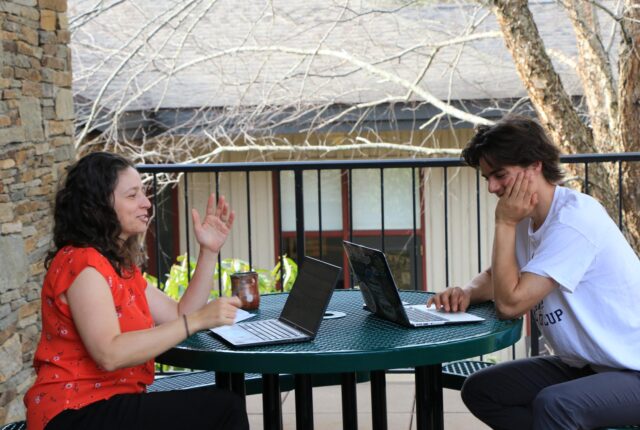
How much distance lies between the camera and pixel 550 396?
8.75ft

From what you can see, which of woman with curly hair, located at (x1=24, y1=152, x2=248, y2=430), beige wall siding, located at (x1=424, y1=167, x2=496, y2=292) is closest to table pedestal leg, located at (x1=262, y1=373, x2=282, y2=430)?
woman with curly hair, located at (x1=24, y1=152, x2=248, y2=430)

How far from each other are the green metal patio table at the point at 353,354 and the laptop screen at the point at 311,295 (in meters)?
0.06

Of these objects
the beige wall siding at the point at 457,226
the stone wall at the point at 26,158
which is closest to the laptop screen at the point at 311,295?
the stone wall at the point at 26,158

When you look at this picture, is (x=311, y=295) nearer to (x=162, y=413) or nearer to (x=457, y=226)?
(x=162, y=413)

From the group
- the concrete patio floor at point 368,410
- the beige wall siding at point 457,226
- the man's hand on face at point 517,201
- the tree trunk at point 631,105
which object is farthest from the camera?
the beige wall siding at point 457,226

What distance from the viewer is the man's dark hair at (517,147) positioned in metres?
2.81

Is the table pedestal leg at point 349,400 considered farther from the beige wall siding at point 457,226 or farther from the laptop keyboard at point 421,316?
the beige wall siding at point 457,226

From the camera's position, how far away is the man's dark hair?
281 centimetres

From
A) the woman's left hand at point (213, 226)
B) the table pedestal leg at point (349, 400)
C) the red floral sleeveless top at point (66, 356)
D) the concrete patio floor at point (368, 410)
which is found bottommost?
the concrete patio floor at point (368, 410)

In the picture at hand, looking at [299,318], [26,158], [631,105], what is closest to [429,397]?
[299,318]

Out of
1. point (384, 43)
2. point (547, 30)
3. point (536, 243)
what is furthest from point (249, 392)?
point (547, 30)

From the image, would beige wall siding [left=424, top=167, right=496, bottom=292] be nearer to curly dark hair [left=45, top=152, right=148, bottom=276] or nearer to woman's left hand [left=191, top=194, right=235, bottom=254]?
woman's left hand [left=191, top=194, right=235, bottom=254]

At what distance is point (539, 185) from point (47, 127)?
3.03 metres

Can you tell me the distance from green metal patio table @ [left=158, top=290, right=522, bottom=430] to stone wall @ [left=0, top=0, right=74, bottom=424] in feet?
6.06
